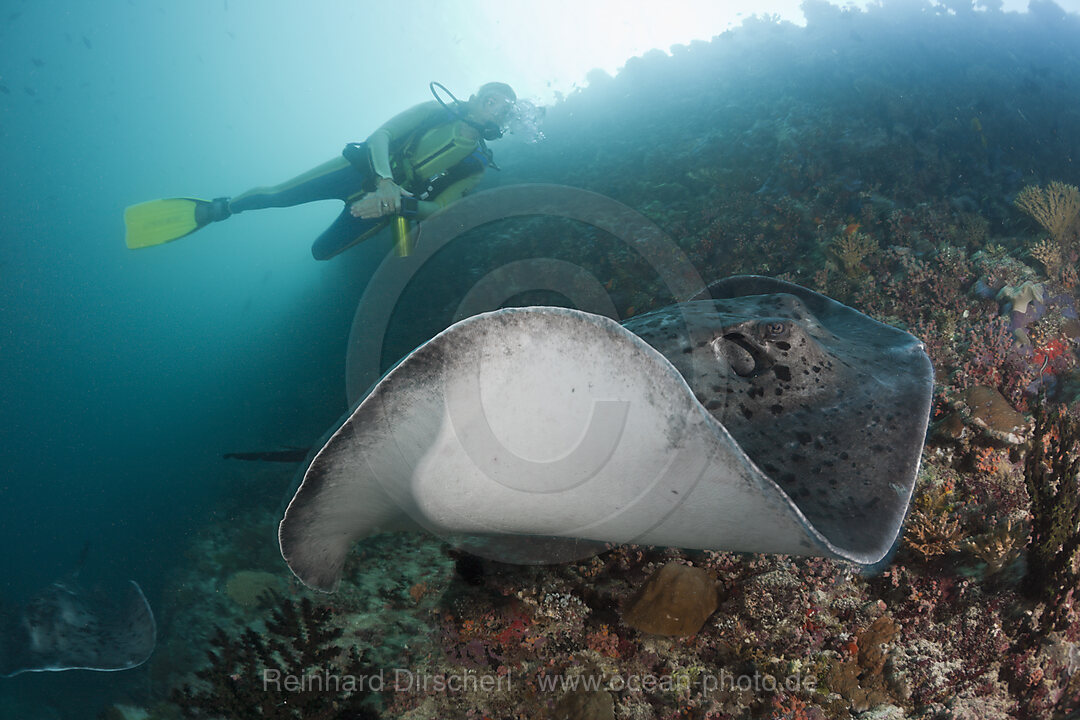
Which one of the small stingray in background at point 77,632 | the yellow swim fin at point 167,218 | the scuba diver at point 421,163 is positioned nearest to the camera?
the small stingray in background at point 77,632

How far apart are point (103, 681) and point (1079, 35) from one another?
1164 inches

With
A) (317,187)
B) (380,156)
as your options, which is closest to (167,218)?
(317,187)

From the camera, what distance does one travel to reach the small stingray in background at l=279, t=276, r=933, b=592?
4.60 ft

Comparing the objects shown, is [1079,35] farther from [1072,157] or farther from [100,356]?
[100,356]

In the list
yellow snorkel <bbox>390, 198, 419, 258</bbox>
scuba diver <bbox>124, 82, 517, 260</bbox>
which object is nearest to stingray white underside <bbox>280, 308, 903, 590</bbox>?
yellow snorkel <bbox>390, 198, 419, 258</bbox>

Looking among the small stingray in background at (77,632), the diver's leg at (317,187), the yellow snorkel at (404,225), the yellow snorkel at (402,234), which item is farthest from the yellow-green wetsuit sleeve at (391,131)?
the small stingray in background at (77,632)

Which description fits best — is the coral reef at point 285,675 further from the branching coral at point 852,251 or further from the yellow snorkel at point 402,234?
the branching coral at point 852,251

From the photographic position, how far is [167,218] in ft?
32.5

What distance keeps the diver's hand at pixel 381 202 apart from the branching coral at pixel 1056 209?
8.60 m

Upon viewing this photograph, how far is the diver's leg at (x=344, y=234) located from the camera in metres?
8.44

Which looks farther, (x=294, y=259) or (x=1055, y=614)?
(x=294, y=259)

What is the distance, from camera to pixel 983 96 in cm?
Answer: 1031

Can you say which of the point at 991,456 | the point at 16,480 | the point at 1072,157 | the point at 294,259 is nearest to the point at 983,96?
the point at 1072,157

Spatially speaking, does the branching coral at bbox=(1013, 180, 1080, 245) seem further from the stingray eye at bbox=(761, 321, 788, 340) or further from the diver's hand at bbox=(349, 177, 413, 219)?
the diver's hand at bbox=(349, 177, 413, 219)
